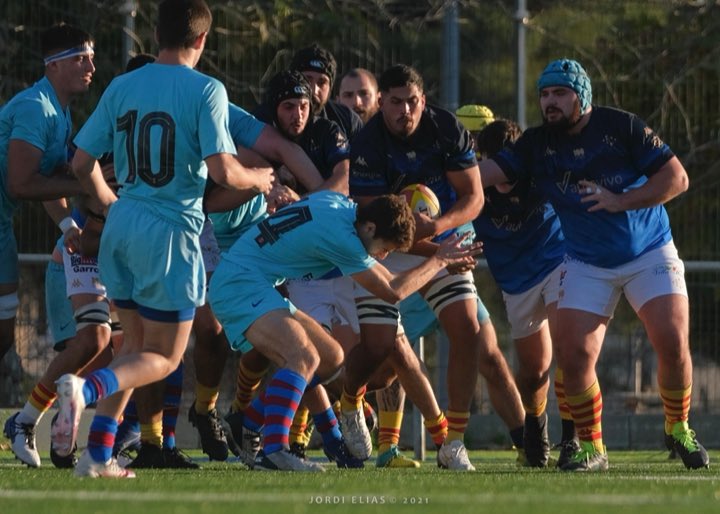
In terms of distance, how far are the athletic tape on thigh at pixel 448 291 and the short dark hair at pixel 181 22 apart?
2.41m

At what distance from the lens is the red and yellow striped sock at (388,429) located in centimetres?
1040

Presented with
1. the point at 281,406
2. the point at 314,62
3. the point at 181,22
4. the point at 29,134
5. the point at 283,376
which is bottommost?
the point at 281,406

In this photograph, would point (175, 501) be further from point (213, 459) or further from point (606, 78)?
point (606, 78)

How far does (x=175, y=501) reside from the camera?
6.34m

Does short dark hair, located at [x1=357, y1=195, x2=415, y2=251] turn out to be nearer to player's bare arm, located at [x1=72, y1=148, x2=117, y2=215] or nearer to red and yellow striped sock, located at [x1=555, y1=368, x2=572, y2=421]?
player's bare arm, located at [x1=72, y1=148, x2=117, y2=215]

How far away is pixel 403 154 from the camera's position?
9.95 metres

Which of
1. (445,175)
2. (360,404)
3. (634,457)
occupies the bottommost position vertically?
(634,457)

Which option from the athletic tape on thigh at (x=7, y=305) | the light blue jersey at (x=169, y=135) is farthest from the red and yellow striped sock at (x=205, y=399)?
the light blue jersey at (x=169, y=135)

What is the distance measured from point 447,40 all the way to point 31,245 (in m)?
3.48

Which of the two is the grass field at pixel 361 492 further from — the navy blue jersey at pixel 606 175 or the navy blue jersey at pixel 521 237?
the navy blue jersey at pixel 521 237

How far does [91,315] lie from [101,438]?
2151 mm

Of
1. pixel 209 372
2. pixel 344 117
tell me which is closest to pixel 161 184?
pixel 209 372

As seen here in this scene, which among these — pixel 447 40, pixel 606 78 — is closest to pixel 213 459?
pixel 447 40

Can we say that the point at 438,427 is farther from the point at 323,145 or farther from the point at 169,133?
the point at 169,133
